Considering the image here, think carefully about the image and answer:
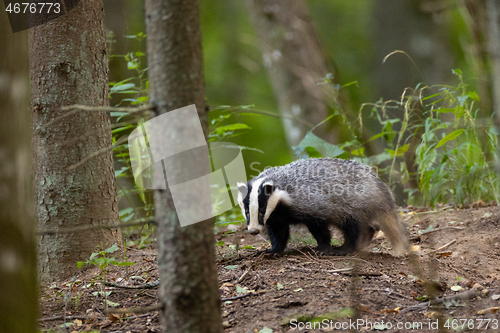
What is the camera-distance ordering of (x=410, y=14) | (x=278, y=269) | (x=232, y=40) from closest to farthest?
(x=278, y=269), (x=410, y=14), (x=232, y=40)

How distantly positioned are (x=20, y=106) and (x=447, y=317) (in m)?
2.35

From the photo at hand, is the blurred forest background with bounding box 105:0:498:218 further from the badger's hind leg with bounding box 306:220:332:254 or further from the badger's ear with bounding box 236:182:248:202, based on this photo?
the badger's hind leg with bounding box 306:220:332:254

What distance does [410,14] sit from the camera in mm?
7715

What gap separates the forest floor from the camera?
7.98 feet

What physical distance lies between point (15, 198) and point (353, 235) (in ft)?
10.0

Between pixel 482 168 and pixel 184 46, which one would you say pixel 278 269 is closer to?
pixel 184 46

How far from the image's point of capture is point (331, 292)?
109 inches

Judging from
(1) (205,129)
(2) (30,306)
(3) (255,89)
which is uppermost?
(3) (255,89)

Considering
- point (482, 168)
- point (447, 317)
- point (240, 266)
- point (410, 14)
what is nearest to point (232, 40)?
point (410, 14)

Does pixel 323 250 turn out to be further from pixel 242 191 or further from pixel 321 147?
pixel 321 147

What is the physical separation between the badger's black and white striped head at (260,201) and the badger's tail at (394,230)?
0.88 m

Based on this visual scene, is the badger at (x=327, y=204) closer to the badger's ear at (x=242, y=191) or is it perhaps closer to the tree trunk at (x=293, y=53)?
the badger's ear at (x=242, y=191)

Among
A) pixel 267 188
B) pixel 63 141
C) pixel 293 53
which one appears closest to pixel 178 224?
pixel 63 141

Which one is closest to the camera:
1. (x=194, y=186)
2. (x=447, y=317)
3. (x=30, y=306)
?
(x=30, y=306)
